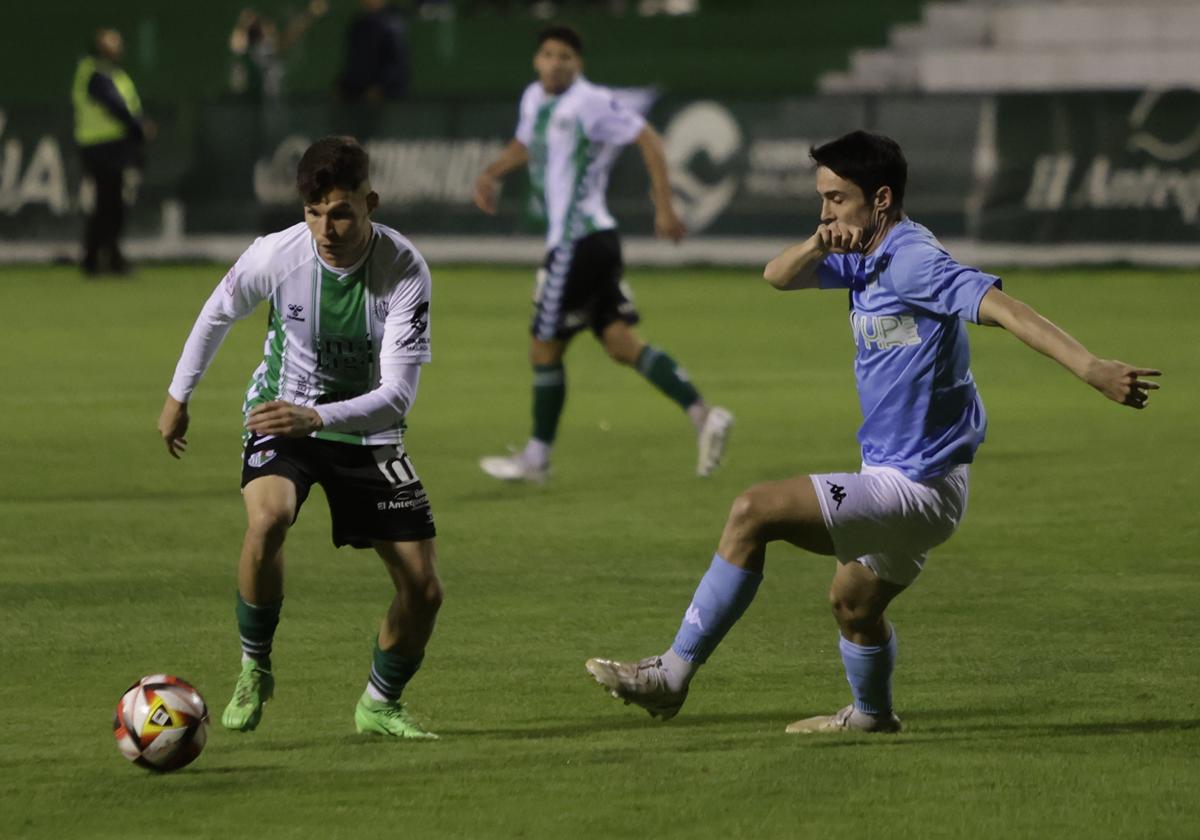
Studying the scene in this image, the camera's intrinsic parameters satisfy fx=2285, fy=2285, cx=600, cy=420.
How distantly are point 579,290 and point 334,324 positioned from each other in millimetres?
5240

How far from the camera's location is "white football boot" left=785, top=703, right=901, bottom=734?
6348 mm

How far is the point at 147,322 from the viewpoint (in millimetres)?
19109

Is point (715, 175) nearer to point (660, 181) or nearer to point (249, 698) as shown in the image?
point (660, 181)

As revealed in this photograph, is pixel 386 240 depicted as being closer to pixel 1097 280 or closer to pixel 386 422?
pixel 386 422

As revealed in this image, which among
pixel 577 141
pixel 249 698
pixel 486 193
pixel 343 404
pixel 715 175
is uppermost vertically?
pixel 343 404

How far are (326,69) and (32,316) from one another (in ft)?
44.2

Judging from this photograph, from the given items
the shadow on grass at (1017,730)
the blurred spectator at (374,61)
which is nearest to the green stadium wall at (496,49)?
the blurred spectator at (374,61)

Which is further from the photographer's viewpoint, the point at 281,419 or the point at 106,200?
the point at 106,200

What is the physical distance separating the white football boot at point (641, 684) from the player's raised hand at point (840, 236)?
1.21 metres

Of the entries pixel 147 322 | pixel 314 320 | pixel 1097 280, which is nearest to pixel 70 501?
pixel 314 320

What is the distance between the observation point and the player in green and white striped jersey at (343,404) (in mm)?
6148

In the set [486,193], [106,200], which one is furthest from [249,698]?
[106,200]

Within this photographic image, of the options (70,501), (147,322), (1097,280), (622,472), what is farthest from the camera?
(1097,280)

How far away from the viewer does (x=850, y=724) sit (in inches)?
250
